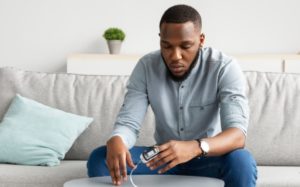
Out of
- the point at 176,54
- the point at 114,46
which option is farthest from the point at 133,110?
the point at 114,46

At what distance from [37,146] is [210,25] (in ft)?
8.12

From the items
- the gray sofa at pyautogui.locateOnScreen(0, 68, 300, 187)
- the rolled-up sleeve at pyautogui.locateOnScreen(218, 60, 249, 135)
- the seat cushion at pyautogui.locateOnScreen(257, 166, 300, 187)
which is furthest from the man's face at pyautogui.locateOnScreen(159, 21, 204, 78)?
the gray sofa at pyautogui.locateOnScreen(0, 68, 300, 187)

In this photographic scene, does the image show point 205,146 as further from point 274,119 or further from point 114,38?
point 114,38

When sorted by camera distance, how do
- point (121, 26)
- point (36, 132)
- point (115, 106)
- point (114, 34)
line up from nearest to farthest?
point (36, 132)
point (115, 106)
point (114, 34)
point (121, 26)

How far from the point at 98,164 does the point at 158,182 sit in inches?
11.7

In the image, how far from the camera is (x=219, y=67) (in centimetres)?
242

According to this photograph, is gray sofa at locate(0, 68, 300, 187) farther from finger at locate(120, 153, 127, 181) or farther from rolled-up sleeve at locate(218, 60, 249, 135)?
finger at locate(120, 153, 127, 181)

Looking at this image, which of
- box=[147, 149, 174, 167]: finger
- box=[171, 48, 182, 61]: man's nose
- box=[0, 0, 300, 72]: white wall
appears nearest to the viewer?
box=[147, 149, 174, 167]: finger

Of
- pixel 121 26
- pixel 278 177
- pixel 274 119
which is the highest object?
pixel 121 26

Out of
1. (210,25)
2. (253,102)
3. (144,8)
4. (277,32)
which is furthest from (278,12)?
(253,102)

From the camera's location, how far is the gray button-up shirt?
2.39 meters

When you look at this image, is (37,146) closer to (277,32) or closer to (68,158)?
(68,158)

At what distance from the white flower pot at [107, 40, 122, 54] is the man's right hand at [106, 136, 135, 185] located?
276cm

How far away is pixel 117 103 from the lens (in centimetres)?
303
